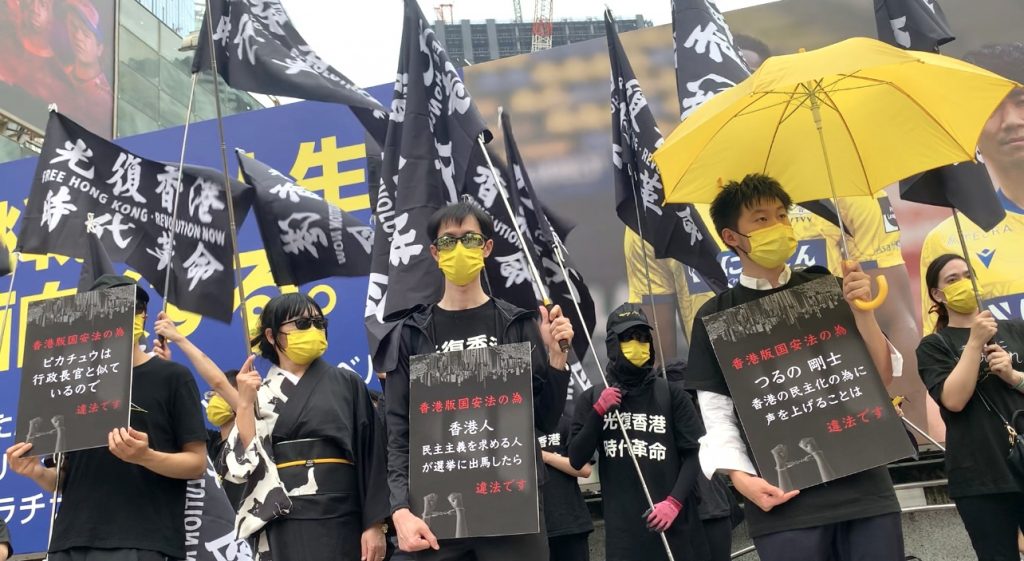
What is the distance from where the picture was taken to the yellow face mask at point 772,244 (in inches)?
110

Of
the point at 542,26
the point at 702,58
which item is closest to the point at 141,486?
the point at 702,58

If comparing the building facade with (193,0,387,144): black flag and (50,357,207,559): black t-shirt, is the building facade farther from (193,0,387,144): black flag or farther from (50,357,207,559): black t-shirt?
(50,357,207,559): black t-shirt

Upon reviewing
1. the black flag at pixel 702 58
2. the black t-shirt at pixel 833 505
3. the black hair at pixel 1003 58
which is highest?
the black hair at pixel 1003 58

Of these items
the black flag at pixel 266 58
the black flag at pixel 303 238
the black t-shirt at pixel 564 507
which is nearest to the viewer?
the black flag at pixel 266 58

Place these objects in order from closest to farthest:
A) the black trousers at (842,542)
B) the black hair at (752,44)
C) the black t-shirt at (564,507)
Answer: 1. the black trousers at (842,542)
2. the black t-shirt at (564,507)
3. the black hair at (752,44)

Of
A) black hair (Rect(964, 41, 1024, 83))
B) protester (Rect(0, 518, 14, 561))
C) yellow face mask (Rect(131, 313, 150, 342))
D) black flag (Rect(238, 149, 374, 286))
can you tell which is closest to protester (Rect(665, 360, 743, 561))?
black flag (Rect(238, 149, 374, 286))

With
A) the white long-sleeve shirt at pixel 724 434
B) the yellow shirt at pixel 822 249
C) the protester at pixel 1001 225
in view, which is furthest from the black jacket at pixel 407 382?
the protester at pixel 1001 225

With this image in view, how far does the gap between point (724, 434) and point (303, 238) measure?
365cm

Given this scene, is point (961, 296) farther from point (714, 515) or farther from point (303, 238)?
point (303, 238)

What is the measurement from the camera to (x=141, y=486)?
11.3ft

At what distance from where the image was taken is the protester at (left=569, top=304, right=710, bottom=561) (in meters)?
4.38

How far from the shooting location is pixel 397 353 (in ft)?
10.5

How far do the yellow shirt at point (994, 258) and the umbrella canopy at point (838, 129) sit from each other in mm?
3471

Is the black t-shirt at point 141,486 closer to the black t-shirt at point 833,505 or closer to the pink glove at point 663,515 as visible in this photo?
the pink glove at point 663,515
